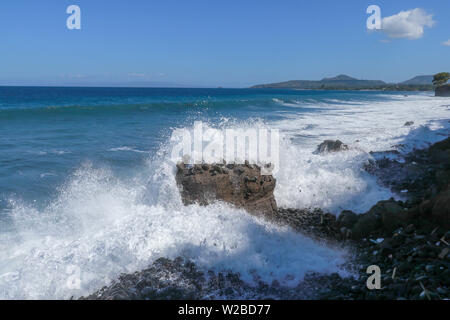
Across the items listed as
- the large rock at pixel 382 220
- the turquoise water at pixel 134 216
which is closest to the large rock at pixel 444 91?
the turquoise water at pixel 134 216

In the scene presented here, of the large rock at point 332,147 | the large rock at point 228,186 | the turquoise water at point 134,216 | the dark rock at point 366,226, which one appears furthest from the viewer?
the large rock at point 332,147

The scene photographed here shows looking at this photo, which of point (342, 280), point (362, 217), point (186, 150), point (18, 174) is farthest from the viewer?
point (18, 174)

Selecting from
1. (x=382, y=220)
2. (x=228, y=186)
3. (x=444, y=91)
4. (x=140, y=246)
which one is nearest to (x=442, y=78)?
(x=444, y=91)

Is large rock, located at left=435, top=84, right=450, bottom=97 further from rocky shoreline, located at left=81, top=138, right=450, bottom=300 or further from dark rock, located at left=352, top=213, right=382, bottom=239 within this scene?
dark rock, located at left=352, top=213, right=382, bottom=239

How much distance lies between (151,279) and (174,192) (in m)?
2.21

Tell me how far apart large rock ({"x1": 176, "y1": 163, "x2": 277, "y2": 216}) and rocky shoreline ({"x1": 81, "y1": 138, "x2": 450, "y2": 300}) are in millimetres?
1190

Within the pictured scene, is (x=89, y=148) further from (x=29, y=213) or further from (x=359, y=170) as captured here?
(x=359, y=170)

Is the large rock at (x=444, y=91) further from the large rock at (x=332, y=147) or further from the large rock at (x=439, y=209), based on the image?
the large rock at (x=439, y=209)

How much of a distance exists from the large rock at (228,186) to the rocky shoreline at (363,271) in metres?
1.19

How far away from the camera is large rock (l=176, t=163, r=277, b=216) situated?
5.74m

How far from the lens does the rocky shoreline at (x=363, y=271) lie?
3.39 metres

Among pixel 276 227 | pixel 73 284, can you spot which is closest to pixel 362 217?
pixel 276 227

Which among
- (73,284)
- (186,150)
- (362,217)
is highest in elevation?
(186,150)
